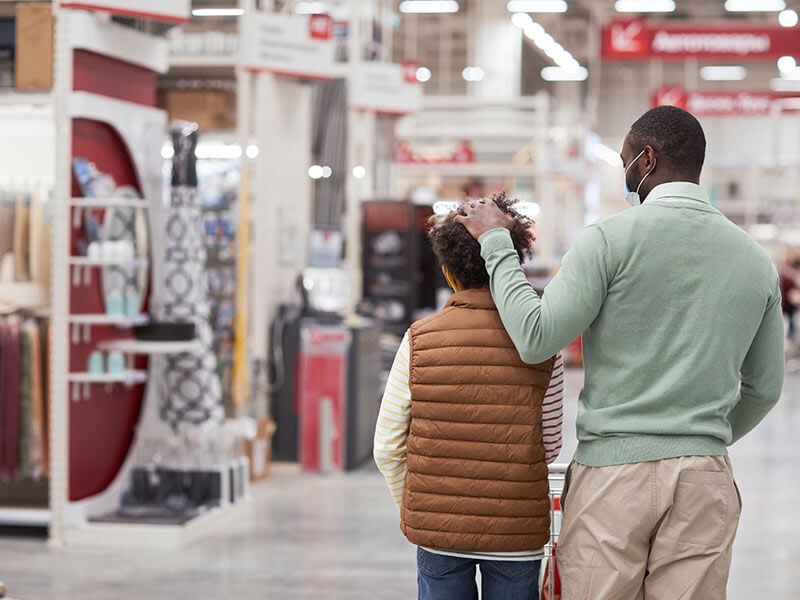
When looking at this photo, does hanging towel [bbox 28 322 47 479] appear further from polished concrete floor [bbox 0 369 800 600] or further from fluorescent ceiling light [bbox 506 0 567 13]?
fluorescent ceiling light [bbox 506 0 567 13]

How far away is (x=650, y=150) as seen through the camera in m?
2.64

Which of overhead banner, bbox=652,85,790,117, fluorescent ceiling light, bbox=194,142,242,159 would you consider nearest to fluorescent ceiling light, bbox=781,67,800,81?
overhead banner, bbox=652,85,790,117

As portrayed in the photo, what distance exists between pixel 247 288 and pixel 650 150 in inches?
248

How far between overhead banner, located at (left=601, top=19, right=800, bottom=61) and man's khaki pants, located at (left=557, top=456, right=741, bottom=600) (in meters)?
13.4

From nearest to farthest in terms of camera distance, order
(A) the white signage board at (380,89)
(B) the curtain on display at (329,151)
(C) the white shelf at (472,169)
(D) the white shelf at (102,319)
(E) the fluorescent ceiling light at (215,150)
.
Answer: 1. (D) the white shelf at (102,319)
2. (E) the fluorescent ceiling light at (215,150)
3. (B) the curtain on display at (329,151)
4. (A) the white signage board at (380,89)
5. (C) the white shelf at (472,169)

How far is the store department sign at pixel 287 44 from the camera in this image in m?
8.12

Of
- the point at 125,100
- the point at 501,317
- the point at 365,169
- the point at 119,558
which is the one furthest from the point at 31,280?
the point at 365,169

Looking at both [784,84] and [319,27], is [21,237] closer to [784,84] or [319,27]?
[319,27]

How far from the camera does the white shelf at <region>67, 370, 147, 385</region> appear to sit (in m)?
6.27

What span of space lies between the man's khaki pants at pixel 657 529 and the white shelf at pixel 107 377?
13.4 feet

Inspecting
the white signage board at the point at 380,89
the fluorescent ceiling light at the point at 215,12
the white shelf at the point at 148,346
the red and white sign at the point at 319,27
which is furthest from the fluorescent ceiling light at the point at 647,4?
the white shelf at the point at 148,346

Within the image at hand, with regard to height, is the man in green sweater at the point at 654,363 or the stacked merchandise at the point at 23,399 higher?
the man in green sweater at the point at 654,363

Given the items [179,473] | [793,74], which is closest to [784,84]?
[793,74]

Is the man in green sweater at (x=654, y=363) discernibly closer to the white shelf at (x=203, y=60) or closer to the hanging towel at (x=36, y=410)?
the hanging towel at (x=36, y=410)
